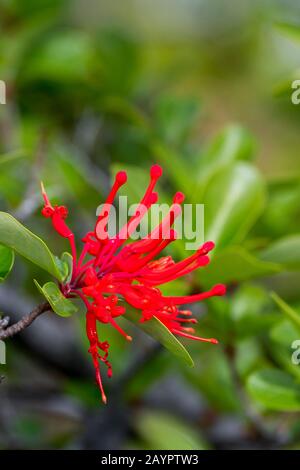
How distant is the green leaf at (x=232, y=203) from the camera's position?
158 cm

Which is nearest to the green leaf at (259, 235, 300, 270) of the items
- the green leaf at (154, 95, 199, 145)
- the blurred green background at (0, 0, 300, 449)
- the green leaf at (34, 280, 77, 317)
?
the blurred green background at (0, 0, 300, 449)

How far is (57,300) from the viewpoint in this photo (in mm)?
1102

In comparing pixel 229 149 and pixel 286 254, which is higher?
pixel 229 149

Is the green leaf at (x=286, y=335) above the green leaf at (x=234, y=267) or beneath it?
beneath

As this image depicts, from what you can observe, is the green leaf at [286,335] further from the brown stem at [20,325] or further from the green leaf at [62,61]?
the green leaf at [62,61]

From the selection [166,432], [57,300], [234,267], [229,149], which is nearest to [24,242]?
[57,300]

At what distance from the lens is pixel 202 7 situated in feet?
11.9

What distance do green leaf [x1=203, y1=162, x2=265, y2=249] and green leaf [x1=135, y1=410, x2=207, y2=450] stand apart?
1.43ft

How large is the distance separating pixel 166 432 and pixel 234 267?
0.66 meters

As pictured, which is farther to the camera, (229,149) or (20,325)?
(229,149)

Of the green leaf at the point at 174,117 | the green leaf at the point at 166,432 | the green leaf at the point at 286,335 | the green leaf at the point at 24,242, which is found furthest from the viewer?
the green leaf at the point at 174,117

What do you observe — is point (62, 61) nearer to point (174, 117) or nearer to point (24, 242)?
point (174, 117)

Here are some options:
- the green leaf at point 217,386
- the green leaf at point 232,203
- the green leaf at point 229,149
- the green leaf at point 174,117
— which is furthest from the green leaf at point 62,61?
the green leaf at point 217,386
